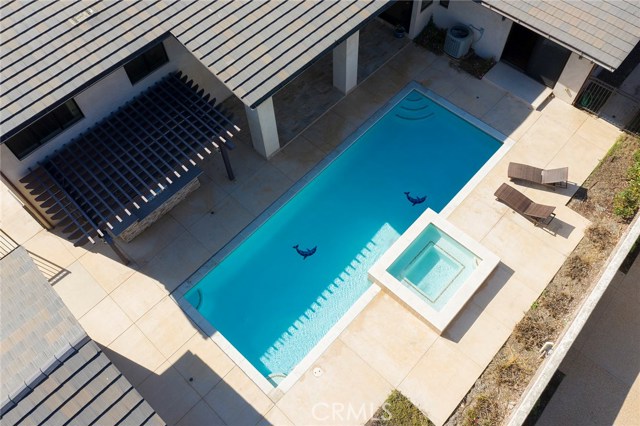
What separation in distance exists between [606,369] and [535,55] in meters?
11.7

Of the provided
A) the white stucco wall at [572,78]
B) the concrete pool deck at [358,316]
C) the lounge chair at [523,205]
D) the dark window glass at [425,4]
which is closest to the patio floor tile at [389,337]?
the concrete pool deck at [358,316]

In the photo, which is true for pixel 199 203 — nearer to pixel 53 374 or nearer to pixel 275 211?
pixel 275 211

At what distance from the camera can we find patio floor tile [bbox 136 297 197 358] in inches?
541

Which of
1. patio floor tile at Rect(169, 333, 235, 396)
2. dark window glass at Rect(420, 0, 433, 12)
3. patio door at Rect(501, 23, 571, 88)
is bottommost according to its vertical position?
patio floor tile at Rect(169, 333, 235, 396)

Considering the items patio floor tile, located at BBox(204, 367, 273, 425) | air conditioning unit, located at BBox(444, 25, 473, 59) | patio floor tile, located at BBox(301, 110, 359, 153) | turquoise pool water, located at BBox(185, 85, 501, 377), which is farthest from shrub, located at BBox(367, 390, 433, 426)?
air conditioning unit, located at BBox(444, 25, 473, 59)

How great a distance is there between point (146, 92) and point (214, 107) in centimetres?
230

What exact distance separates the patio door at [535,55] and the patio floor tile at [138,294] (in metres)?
16.4

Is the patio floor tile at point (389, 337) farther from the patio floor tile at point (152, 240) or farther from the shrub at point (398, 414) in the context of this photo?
the patio floor tile at point (152, 240)

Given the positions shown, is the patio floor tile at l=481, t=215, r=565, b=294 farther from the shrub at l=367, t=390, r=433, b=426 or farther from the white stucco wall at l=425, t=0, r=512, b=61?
the white stucco wall at l=425, t=0, r=512, b=61

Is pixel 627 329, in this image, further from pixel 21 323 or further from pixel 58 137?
pixel 58 137

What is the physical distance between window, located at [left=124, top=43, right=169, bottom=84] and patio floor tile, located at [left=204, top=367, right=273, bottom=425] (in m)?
9.67

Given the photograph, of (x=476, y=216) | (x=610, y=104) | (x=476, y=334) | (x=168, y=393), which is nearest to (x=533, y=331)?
(x=476, y=334)

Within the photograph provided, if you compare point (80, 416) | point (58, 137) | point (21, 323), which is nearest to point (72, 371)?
point (80, 416)

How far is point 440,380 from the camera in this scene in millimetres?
13039
